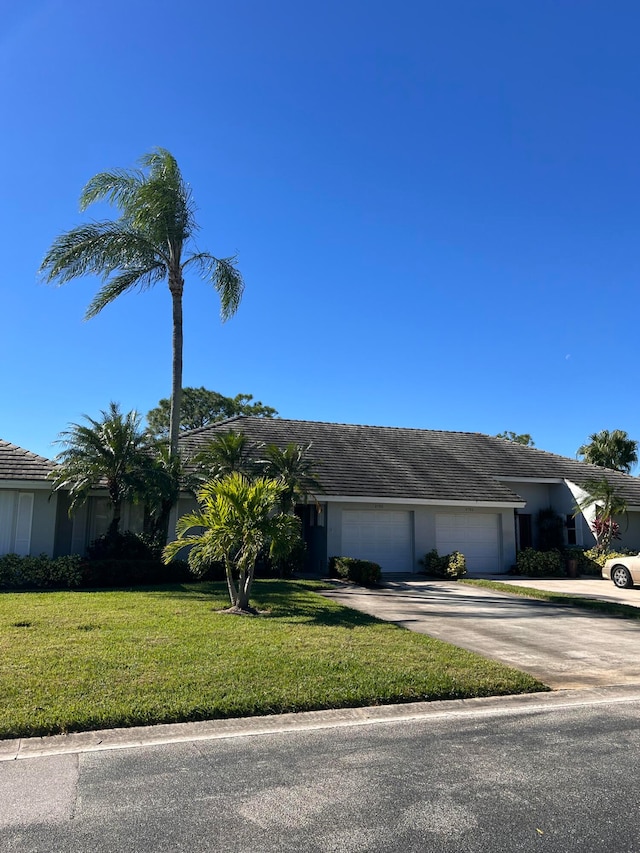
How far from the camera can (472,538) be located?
76.0 ft

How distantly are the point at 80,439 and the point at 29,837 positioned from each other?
1449cm

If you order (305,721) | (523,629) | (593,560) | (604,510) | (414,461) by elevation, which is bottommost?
(305,721)

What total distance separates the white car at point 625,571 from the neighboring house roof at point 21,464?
1723cm

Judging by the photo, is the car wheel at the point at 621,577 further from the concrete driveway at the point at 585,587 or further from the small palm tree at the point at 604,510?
the small palm tree at the point at 604,510

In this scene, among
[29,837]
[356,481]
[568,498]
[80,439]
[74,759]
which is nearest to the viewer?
[29,837]

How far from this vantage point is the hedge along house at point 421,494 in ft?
70.9

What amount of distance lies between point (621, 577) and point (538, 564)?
371 cm

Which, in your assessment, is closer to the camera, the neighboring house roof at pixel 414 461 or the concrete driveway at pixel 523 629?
the concrete driveway at pixel 523 629

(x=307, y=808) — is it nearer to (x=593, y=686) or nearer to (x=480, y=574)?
(x=593, y=686)

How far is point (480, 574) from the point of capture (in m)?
22.6

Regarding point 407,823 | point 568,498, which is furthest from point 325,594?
point 568,498

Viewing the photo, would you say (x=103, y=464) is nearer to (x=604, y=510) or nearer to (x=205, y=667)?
(x=205, y=667)

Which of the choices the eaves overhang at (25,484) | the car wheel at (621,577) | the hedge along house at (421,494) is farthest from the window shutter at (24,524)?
the car wheel at (621,577)

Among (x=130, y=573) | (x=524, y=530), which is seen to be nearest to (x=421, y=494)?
(x=524, y=530)
